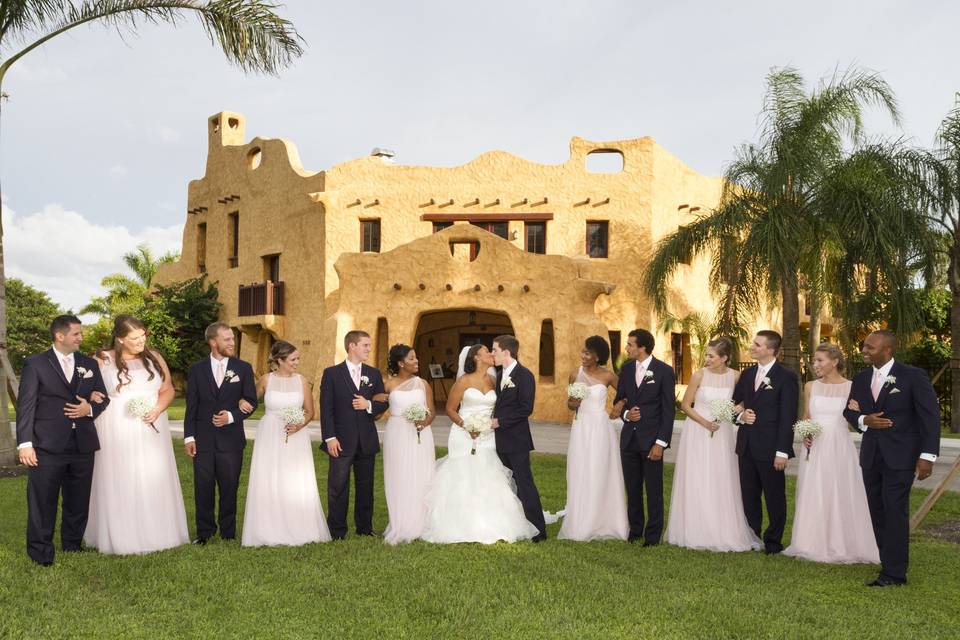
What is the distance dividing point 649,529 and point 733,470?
90 cm

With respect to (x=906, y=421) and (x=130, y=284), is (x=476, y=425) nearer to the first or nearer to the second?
(x=906, y=421)

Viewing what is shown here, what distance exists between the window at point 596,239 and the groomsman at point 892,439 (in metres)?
18.5

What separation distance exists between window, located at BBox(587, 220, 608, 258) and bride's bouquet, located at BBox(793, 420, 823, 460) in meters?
18.2

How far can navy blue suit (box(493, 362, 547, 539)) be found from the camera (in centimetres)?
751

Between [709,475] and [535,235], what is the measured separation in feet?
59.0

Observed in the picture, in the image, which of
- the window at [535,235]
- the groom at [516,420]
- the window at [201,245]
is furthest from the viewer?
the window at [201,245]

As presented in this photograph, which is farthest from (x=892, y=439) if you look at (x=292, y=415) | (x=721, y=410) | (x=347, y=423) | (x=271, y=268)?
(x=271, y=268)

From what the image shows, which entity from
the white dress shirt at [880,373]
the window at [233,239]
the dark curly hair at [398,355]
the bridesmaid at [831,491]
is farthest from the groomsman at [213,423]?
the window at [233,239]

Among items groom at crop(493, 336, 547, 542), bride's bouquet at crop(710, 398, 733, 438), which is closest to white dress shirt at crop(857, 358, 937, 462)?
bride's bouquet at crop(710, 398, 733, 438)

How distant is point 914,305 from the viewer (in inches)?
658

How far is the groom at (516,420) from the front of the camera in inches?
295

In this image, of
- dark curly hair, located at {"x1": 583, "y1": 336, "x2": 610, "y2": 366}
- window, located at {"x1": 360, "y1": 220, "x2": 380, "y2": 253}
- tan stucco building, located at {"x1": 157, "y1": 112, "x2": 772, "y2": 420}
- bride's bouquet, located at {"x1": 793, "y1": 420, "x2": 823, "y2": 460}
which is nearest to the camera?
bride's bouquet, located at {"x1": 793, "y1": 420, "x2": 823, "y2": 460}

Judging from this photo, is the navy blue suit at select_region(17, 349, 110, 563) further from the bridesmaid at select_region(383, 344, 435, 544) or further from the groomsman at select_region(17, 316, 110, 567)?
the bridesmaid at select_region(383, 344, 435, 544)

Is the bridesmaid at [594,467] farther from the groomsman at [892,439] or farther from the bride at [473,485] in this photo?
the groomsman at [892,439]
